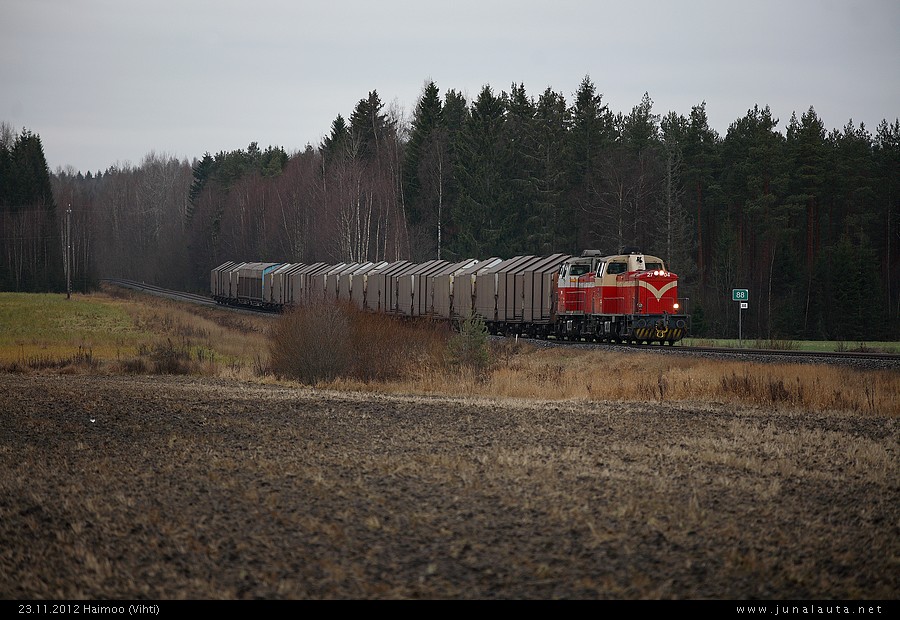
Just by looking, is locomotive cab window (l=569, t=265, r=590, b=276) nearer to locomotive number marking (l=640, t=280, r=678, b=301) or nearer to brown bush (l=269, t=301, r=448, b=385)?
locomotive number marking (l=640, t=280, r=678, b=301)

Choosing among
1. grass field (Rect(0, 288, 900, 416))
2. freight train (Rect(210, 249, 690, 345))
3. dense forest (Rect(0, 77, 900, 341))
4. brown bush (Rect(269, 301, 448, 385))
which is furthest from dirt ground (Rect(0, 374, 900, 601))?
dense forest (Rect(0, 77, 900, 341))

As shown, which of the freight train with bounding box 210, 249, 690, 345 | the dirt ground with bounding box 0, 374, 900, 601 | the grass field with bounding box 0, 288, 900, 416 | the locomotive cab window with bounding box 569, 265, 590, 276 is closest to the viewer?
the dirt ground with bounding box 0, 374, 900, 601

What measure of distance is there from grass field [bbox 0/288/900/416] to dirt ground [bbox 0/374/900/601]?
4.66 metres

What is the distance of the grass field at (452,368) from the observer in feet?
63.4

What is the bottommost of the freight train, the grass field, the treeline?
the grass field

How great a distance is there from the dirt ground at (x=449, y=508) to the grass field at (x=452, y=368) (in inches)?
184

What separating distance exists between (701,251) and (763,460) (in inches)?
2457

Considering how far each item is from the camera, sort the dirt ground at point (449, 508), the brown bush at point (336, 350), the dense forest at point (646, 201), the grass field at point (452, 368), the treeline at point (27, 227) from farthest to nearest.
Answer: the treeline at point (27, 227)
the dense forest at point (646, 201)
the brown bush at point (336, 350)
the grass field at point (452, 368)
the dirt ground at point (449, 508)

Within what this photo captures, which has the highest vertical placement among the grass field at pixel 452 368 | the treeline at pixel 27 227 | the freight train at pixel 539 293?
the treeline at pixel 27 227

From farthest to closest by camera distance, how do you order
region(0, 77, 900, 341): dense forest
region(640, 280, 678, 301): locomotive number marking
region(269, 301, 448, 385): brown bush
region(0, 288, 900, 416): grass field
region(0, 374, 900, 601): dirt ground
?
1. region(0, 77, 900, 341): dense forest
2. region(640, 280, 678, 301): locomotive number marking
3. region(269, 301, 448, 385): brown bush
4. region(0, 288, 900, 416): grass field
5. region(0, 374, 900, 601): dirt ground

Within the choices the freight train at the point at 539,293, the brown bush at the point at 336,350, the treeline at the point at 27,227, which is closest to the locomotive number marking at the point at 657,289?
the freight train at the point at 539,293

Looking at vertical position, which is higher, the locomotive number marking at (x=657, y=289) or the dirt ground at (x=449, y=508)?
the locomotive number marking at (x=657, y=289)

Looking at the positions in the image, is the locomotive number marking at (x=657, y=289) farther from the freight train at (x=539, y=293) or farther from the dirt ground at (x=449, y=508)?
the dirt ground at (x=449, y=508)

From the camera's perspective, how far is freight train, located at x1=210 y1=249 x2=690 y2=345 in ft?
112
